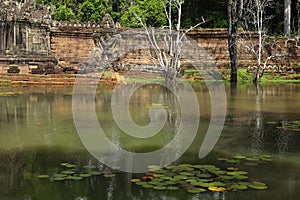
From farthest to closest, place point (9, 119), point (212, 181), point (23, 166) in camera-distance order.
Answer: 1. point (9, 119)
2. point (23, 166)
3. point (212, 181)

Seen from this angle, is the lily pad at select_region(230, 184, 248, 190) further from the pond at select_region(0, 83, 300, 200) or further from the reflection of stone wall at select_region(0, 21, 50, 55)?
the reflection of stone wall at select_region(0, 21, 50, 55)

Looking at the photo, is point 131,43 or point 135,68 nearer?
point 135,68

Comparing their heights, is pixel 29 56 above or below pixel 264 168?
above

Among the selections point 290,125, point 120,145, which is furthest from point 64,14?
point 120,145

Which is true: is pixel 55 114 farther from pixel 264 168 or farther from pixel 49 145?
pixel 264 168

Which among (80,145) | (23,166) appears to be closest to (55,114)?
(80,145)

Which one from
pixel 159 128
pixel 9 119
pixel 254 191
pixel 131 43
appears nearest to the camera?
pixel 254 191

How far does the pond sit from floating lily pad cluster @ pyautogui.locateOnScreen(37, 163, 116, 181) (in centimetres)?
5

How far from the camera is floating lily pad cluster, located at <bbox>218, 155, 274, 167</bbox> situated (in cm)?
603

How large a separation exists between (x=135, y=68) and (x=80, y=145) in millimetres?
20761

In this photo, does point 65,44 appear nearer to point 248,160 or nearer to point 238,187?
point 248,160

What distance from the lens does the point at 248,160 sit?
6199mm

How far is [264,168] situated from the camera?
5.79m

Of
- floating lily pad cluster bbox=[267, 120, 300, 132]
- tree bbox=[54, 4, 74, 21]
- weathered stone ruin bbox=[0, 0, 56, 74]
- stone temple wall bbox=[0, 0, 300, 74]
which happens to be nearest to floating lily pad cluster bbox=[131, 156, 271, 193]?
floating lily pad cluster bbox=[267, 120, 300, 132]
